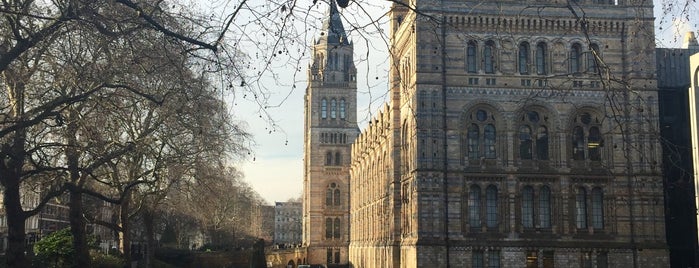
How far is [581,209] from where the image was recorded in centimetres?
3991

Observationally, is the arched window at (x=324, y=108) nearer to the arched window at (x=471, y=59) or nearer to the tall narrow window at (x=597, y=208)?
the arched window at (x=471, y=59)

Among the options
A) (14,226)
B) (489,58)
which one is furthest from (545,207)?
(14,226)

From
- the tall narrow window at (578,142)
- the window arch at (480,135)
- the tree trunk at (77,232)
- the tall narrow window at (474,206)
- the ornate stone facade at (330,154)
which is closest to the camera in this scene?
the tree trunk at (77,232)

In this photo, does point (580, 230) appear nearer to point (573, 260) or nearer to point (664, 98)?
point (573, 260)

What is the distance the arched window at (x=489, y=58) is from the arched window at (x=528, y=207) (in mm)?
6255

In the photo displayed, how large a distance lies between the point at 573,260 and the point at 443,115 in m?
9.58

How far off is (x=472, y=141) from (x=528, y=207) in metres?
4.36

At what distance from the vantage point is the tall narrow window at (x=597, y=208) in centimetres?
3956

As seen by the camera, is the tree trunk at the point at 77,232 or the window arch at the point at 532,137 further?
the window arch at the point at 532,137

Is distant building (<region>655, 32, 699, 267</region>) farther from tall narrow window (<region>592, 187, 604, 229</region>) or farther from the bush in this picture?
the bush

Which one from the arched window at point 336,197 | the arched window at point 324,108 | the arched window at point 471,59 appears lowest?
the arched window at point 336,197

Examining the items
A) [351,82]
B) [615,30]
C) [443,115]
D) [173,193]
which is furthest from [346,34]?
[351,82]

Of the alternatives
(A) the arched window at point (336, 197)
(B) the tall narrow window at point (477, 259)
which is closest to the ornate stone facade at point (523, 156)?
(B) the tall narrow window at point (477, 259)

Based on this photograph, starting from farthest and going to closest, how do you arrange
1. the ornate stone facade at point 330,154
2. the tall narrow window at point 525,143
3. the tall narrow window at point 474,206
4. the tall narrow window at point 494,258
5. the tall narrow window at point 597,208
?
the ornate stone facade at point 330,154 < the tall narrow window at point 525,143 < the tall narrow window at point 597,208 < the tall narrow window at point 474,206 < the tall narrow window at point 494,258
